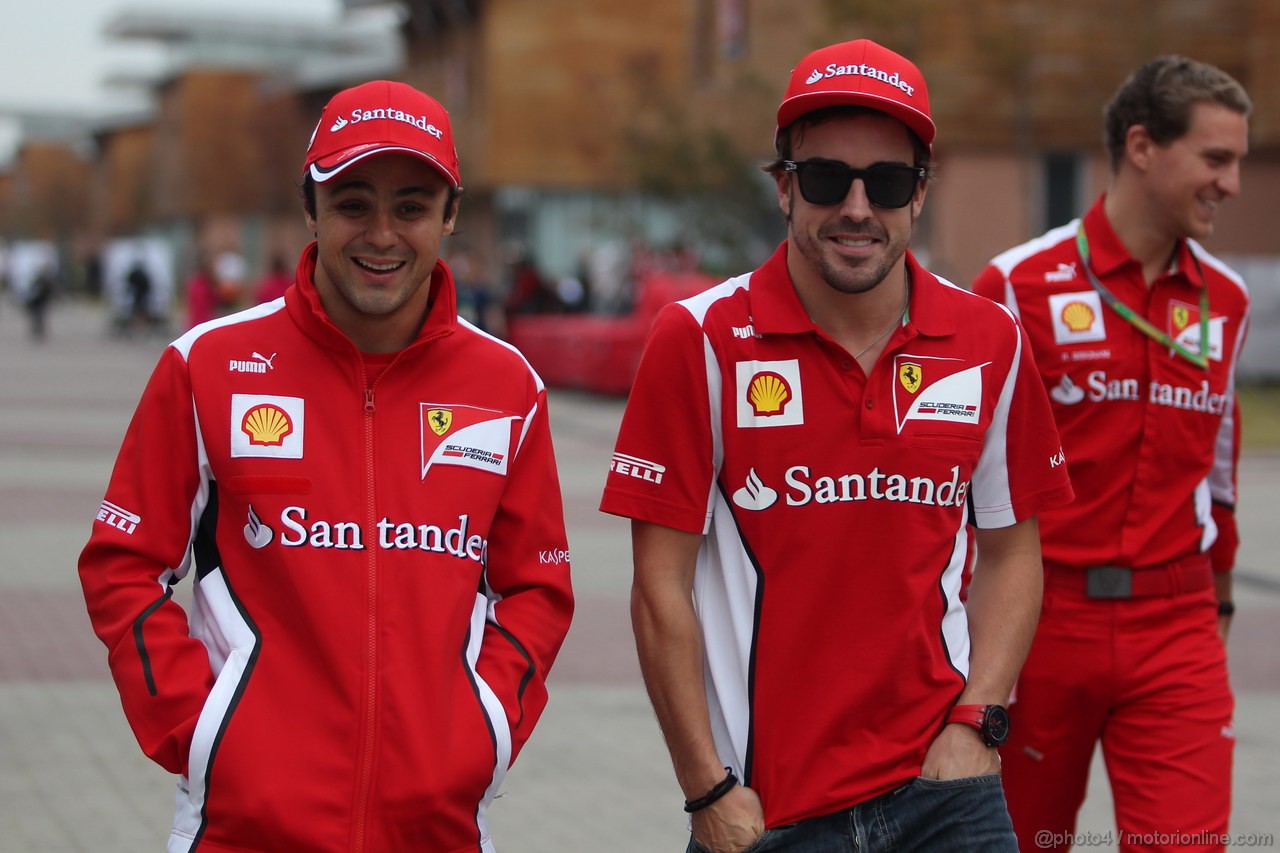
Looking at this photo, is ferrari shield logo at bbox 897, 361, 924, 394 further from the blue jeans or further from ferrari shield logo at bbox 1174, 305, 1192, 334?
ferrari shield logo at bbox 1174, 305, 1192, 334

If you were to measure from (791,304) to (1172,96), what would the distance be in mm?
1599

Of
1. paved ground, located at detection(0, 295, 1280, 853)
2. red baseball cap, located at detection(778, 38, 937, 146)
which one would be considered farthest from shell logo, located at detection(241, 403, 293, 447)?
paved ground, located at detection(0, 295, 1280, 853)

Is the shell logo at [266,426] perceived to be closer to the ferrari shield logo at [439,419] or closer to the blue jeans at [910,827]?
the ferrari shield logo at [439,419]

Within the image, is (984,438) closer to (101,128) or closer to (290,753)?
(290,753)

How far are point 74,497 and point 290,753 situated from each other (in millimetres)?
12054

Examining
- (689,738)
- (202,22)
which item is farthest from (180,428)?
(202,22)

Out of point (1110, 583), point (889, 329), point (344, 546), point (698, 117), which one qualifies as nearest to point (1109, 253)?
point (1110, 583)

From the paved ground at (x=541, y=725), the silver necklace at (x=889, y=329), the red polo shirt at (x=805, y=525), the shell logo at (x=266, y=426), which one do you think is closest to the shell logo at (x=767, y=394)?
the red polo shirt at (x=805, y=525)

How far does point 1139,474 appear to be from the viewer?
4.29 meters

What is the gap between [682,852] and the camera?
236 inches

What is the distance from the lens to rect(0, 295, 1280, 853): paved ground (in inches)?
246

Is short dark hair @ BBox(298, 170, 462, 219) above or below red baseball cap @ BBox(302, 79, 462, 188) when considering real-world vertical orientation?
below

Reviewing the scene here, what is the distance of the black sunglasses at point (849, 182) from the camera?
3227mm

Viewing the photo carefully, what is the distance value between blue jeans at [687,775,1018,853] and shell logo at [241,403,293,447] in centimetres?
98
